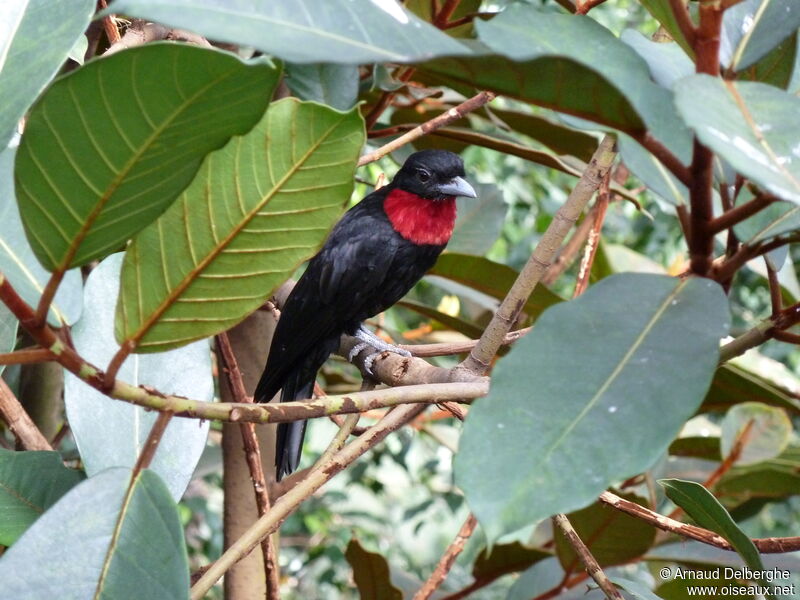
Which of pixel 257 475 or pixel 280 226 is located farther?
pixel 257 475

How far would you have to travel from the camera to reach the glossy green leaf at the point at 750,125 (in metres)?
0.64

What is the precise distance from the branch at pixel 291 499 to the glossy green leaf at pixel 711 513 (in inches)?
13.8

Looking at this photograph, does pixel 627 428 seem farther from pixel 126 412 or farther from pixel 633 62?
pixel 126 412

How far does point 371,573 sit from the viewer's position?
1920mm

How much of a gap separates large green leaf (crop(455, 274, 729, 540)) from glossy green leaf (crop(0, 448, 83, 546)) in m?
0.67

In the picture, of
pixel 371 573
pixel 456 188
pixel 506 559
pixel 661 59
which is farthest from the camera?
pixel 456 188

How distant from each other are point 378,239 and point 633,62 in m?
1.96

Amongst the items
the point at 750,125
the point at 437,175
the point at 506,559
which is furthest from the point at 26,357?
the point at 437,175

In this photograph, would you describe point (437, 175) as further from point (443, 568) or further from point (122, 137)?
point (122, 137)

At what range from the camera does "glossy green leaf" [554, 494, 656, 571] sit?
174 centimetres

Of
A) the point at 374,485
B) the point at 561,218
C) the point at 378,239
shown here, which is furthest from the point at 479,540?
the point at 561,218

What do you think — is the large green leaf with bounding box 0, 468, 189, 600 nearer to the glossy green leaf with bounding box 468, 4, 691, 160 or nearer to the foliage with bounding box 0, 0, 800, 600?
the foliage with bounding box 0, 0, 800, 600

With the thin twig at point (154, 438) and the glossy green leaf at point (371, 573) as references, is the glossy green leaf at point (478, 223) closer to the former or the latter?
the glossy green leaf at point (371, 573)

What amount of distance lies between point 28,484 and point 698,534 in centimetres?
90
